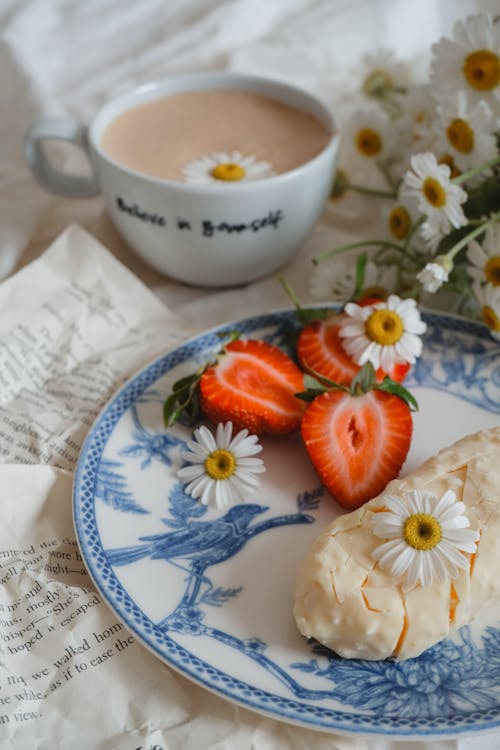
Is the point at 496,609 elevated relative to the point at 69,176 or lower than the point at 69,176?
lower

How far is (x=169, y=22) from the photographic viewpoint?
1684mm

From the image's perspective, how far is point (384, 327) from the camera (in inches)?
39.6

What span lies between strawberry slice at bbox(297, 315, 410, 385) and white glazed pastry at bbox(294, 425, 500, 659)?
0.78 feet

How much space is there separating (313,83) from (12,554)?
102 cm

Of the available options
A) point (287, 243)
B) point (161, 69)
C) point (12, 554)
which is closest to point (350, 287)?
point (287, 243)

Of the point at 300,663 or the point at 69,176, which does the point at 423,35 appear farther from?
the point at 300,663

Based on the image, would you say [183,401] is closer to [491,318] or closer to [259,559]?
[259,559]

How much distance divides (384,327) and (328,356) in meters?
0.07

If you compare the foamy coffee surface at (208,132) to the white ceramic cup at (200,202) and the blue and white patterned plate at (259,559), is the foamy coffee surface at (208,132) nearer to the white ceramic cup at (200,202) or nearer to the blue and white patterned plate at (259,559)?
the white ceramic cup at (200,202)

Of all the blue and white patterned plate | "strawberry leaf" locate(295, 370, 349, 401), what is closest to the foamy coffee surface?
the blue and white patterned plate

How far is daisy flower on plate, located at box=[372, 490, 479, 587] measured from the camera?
74 centimetres

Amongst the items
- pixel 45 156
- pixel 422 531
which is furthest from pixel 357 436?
pixel 45 156

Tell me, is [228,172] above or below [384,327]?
above

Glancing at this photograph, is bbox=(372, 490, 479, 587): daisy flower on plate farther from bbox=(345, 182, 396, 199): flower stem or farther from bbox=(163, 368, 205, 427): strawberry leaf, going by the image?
bbox=(345, 182, 396, 199): flower stem
